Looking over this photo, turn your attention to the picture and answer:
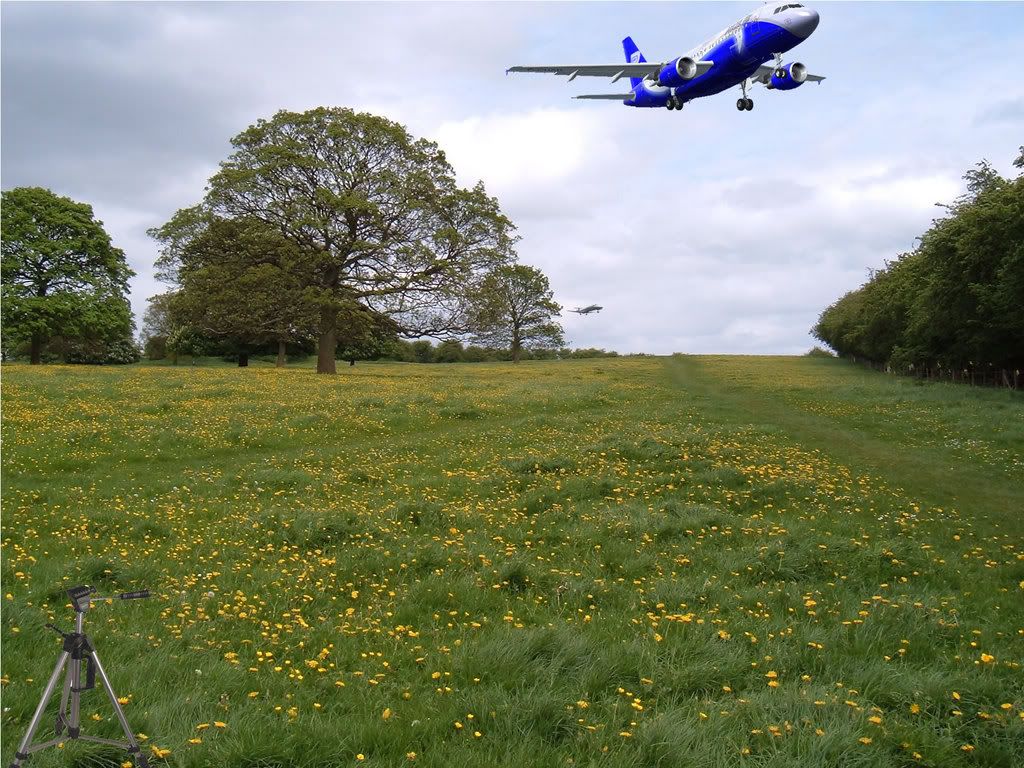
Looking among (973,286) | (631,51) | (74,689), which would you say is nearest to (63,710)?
(74,689)

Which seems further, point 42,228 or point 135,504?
point 42,228

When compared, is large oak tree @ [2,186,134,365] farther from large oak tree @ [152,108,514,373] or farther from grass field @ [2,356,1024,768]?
grass field @ [2,356,1024,768]

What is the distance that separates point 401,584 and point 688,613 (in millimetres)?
3644

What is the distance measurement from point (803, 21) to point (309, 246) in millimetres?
40866

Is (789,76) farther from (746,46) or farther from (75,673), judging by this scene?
(75,673)

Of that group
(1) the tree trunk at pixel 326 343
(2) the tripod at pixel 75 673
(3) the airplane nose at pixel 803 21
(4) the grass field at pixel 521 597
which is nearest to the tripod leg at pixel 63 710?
(2) the tripod at pixel 75 673

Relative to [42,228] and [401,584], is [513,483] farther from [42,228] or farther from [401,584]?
[42,228]

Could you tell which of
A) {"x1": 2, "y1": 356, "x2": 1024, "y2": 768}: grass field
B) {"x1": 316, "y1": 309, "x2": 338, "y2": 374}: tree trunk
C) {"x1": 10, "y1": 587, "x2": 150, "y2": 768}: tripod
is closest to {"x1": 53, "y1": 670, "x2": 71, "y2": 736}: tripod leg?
{"x1": 10, "y1": 587, "x2": 150, "y2": 768}: tripod

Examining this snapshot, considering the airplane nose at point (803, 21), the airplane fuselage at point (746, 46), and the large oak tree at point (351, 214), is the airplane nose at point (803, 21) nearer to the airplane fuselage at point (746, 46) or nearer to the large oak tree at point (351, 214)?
the airplane fuselage at point (746, 46)

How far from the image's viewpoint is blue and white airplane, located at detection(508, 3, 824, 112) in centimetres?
1494

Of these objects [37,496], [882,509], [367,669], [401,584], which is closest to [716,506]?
[882,509]

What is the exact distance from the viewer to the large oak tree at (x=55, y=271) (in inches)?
2029

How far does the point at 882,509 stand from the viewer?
577 inches

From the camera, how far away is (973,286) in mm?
40594
